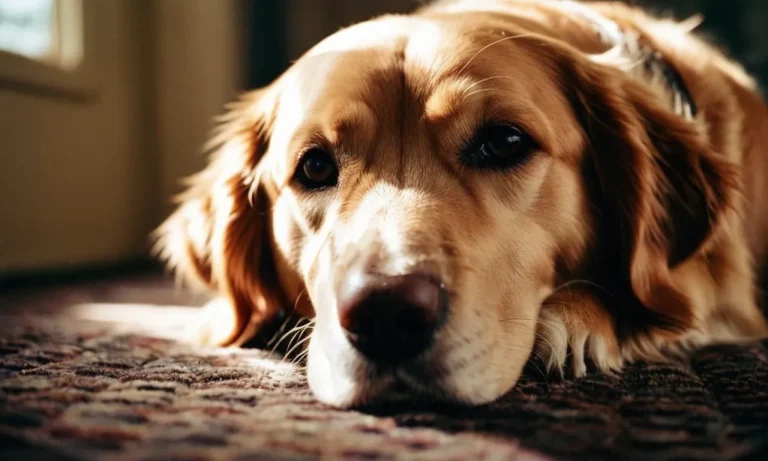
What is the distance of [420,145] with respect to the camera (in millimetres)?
1378

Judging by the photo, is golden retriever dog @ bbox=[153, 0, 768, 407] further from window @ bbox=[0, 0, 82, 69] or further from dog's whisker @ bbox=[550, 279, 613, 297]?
window @ bbox=[0, 0, 82, 69]

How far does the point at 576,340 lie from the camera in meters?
1.32

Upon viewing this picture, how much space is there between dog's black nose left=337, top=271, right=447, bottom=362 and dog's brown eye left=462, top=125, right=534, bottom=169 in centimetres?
42

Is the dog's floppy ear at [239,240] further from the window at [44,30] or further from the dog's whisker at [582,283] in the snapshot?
the window at [44,30]

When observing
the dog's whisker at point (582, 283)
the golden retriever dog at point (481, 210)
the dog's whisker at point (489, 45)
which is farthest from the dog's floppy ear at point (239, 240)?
the dog's whisker at point (582, 283)

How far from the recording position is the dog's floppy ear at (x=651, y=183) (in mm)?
1460

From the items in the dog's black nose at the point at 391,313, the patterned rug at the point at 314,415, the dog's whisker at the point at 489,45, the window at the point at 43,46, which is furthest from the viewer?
the window at the point at 43,46

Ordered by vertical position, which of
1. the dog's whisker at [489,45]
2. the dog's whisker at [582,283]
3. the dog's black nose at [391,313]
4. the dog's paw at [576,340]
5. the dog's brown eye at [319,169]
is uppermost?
the dog's whisker at [489,45]

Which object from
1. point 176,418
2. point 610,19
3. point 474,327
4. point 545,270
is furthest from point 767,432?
point 610,19

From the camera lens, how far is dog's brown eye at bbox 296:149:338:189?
1465mm

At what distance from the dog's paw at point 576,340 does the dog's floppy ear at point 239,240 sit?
2.40 feet

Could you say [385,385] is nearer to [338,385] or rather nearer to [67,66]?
[338,385]

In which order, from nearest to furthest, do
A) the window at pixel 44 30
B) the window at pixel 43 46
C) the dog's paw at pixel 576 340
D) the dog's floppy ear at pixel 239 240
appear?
1. the dog's paw at pixel 576 340
2. the dog's floppy ear at pixel 239 240
3. the window at pixel 43 46
4. the window at pixel 44 30

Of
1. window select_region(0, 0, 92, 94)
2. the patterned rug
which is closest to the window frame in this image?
window select_region(0, 0, 92, 94)
